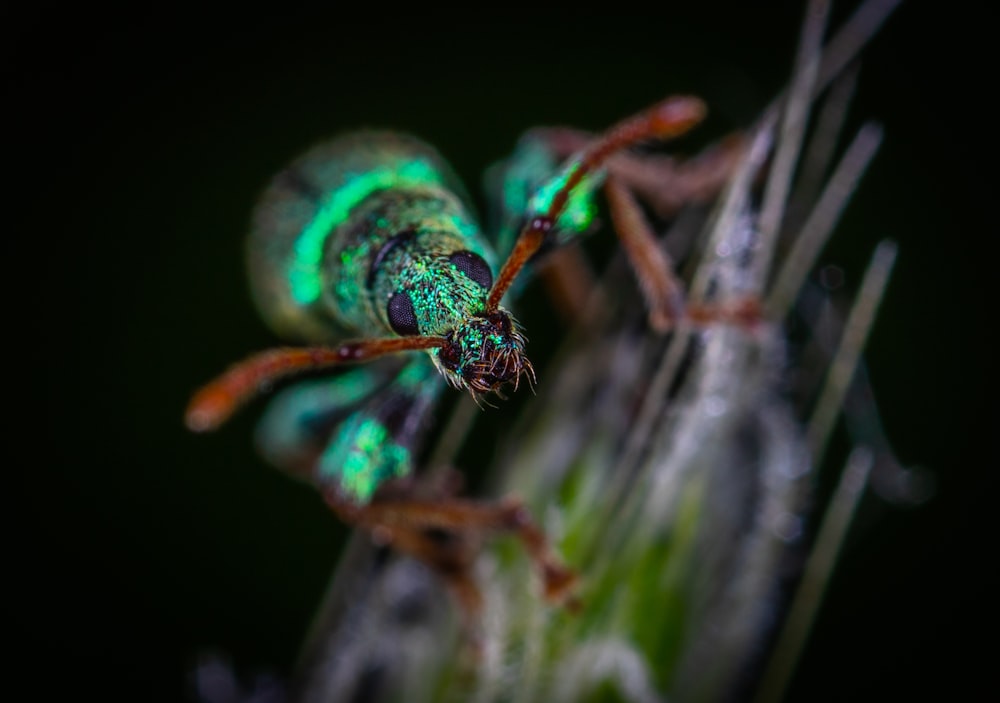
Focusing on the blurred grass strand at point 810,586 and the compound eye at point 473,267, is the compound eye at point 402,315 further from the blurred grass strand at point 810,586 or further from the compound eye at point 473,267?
the blurred grass strand at point 810,586

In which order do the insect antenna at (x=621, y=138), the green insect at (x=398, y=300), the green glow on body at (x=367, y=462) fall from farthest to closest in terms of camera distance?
the green glow on body at (x=367, y=462), the insect antenna at (x=621, y=138), the green insect at (x=398, y=300)

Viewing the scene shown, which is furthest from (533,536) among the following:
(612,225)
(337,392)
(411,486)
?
(337,392)

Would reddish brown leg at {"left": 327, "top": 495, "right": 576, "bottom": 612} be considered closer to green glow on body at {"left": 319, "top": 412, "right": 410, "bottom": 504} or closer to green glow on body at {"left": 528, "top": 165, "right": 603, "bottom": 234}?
green glow on body at {"left": 319, "top": 412, "right": 410, "bottom": 504}

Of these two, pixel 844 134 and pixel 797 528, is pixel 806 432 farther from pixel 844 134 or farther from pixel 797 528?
pixel 844 134

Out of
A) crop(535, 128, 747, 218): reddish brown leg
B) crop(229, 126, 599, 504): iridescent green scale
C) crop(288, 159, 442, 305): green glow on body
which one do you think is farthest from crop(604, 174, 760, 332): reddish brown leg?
crop(288, 159, 442, 305): green glow on body

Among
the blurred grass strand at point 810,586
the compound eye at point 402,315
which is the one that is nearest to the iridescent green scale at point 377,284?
the compound eye at point 402,315

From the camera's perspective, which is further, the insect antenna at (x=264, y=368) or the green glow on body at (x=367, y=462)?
the green glow on body at (x=367, y=462)
